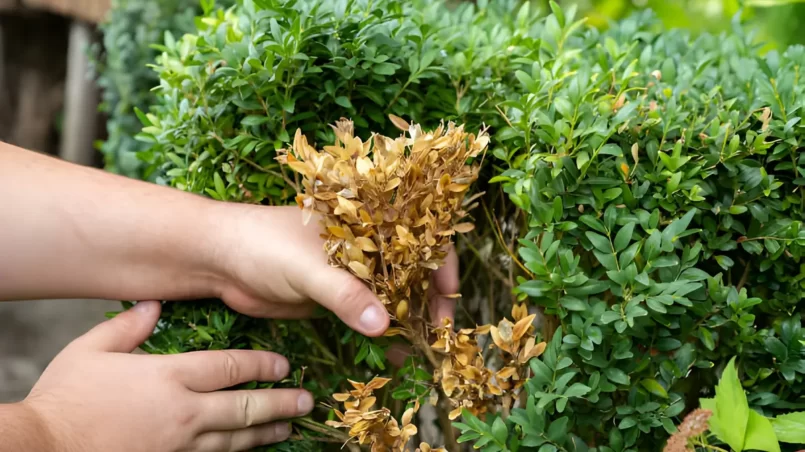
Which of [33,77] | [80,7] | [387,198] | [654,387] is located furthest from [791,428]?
[33,77]

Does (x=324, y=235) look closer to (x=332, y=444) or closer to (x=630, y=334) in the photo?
(x=630, y=334)

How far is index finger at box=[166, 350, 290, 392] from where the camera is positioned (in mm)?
1024

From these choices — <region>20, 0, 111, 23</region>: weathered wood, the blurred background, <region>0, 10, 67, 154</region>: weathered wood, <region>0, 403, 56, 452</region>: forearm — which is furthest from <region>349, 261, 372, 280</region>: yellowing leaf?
<region>0, 10, 67, 154</region>: weathered wood

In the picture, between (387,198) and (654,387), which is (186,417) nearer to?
(387,198)

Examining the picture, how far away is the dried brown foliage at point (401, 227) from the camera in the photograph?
32.6 inches

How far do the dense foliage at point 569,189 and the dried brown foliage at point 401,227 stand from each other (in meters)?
0.05

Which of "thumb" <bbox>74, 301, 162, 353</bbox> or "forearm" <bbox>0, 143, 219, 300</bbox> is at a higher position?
"forearm" <bbox>0, 143, 219, 300</bbox>

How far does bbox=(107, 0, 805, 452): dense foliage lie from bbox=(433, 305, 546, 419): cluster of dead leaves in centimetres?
3

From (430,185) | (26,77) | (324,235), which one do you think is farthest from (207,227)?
(26,77)

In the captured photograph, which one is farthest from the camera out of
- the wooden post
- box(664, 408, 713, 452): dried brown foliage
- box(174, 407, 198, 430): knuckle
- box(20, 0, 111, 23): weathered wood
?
the wooden post

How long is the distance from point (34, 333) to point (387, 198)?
14.3ft

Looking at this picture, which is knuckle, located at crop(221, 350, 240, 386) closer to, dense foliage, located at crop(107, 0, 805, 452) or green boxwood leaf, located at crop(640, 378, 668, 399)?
dense foliage, located at crop(107, 0, 805, 452)

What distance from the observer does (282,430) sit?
110 centimetres

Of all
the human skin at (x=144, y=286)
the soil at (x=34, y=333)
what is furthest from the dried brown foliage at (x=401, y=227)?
the soil at (x=34, y=333)
